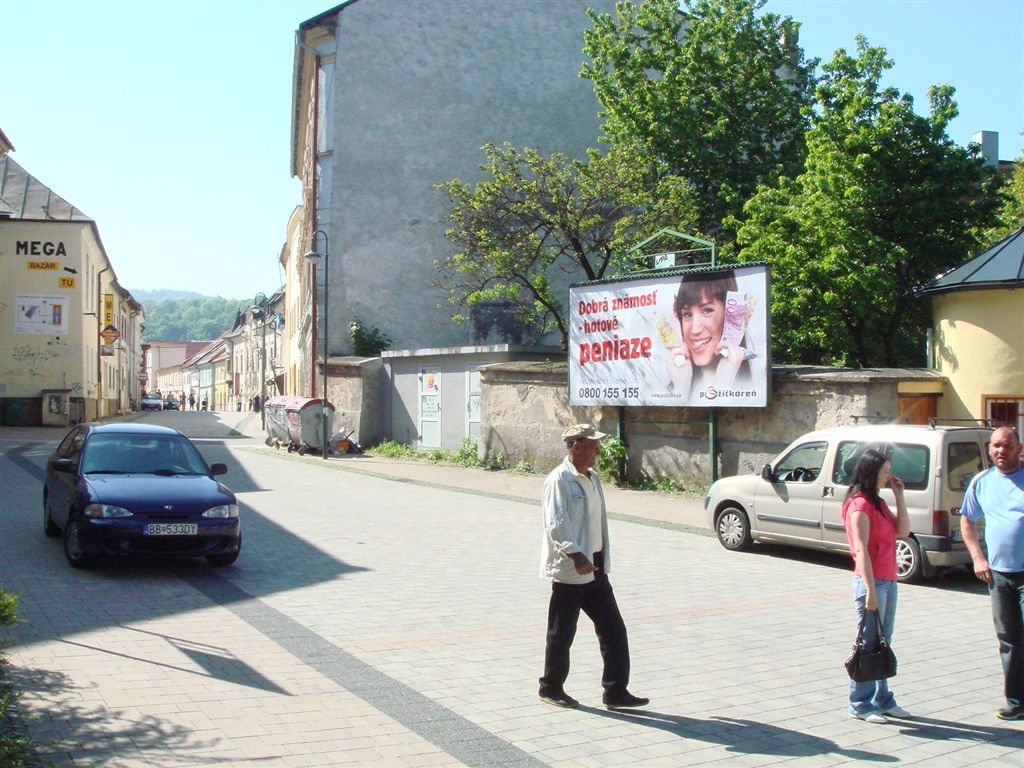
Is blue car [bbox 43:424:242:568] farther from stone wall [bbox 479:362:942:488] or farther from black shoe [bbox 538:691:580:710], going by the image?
stone wall [bbox 479:362:942:488]

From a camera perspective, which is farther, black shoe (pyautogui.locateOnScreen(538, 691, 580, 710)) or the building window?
the building window

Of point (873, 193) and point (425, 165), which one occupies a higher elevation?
point (425, 165)

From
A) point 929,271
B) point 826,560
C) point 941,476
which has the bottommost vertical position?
point 826,560

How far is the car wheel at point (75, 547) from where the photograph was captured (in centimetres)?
1036

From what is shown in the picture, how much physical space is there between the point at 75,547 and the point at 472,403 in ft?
53.5

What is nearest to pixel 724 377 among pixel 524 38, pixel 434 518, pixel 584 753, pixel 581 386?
pixel 581 386

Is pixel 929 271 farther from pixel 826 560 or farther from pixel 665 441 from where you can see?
pixel 826 560

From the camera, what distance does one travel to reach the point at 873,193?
2106 centimetres

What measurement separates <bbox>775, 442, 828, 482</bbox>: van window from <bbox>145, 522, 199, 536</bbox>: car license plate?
675 centimetres

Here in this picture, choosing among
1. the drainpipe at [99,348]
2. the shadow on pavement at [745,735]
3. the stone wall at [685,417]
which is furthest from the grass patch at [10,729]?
the drainpipe at [99,348]

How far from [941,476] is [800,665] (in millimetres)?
4319

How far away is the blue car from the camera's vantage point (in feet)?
33.6

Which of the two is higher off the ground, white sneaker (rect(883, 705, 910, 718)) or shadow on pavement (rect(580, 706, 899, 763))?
white sneaker (rect(883, 705, 910, 718))

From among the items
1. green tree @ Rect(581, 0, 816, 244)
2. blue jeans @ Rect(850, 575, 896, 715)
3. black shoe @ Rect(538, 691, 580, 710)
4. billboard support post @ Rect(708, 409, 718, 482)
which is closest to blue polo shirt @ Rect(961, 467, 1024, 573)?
Result: blue jeans @ Rect(850, 575, 896, 715)
